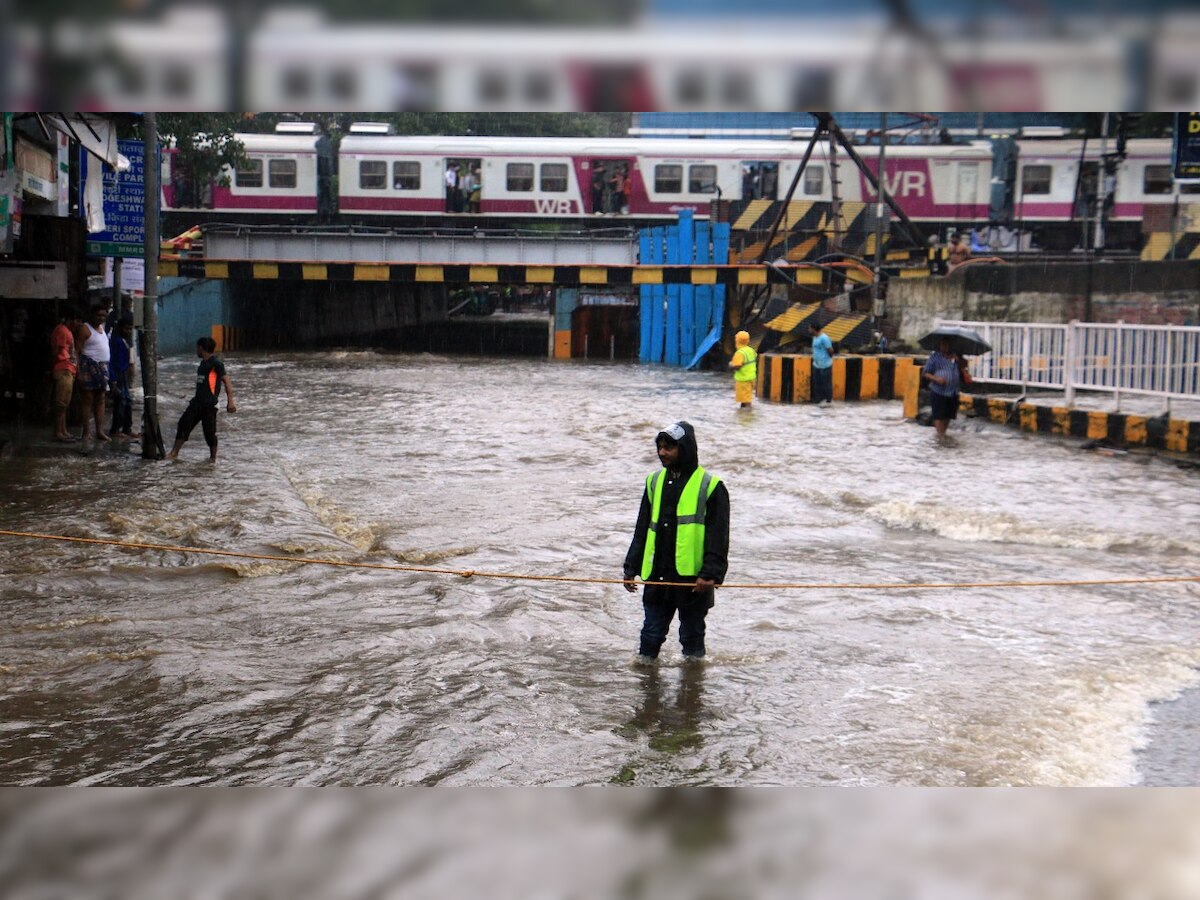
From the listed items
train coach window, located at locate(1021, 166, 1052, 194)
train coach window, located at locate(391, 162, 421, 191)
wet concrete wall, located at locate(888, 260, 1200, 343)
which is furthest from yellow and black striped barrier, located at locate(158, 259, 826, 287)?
train coach window, located at locate(1021, 166, 1052, 194)

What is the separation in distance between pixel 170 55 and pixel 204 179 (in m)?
33.5

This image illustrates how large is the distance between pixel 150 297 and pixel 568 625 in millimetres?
7396

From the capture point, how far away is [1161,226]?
2978cm

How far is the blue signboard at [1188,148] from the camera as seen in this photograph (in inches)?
448

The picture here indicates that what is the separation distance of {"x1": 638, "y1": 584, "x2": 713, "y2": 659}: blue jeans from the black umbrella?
10.5 m

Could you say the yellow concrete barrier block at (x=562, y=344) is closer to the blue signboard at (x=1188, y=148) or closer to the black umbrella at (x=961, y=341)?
the black umbrella at (x=961, y=341)

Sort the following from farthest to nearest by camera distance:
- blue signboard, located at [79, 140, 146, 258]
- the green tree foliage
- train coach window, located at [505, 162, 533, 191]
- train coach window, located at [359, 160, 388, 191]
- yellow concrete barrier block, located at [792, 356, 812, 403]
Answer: train coach window, located at [505, 162, 533, 191] < train coach window, located at [359, 160, 388, 191] < the green tree foliage < yellow concrete barrier block, located at [792, 356, 812, 403] < blue signboard, located at [79, 140, 146, 258]

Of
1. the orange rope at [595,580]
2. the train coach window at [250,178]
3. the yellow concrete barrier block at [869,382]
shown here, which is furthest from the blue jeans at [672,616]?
the train coach window at [250,178]

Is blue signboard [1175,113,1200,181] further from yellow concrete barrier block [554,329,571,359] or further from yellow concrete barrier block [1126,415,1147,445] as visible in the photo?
yellow concrete barrier block [554,329,571,359]

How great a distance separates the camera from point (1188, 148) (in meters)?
11.4

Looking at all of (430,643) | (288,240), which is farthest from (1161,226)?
(430,643)

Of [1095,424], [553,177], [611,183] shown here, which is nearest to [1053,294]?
[1095,424]

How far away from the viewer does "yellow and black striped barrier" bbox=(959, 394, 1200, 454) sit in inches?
583

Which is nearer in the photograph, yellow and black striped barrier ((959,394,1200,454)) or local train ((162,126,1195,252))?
yellow and black striped barrier ((959,394,1200,454))
